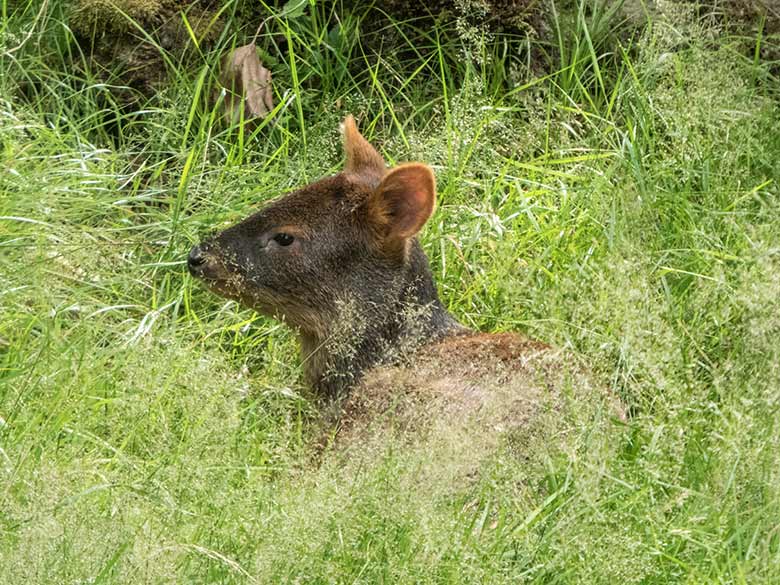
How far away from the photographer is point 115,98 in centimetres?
739

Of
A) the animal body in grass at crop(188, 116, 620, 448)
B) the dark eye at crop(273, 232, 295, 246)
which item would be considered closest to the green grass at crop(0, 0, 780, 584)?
the animal body in grass at crop(188, 116, 620, 448)

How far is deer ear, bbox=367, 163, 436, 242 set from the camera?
552 cm

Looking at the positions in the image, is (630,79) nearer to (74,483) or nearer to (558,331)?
(558,331)

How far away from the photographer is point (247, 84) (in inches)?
277

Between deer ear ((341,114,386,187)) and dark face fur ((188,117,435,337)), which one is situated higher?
deer ear ((341,114,386,187))

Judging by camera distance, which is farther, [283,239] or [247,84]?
[247,84]

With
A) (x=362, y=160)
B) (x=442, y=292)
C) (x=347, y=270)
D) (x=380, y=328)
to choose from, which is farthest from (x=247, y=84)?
(x=380, y=328)

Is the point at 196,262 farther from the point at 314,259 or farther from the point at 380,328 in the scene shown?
the point at 380,328

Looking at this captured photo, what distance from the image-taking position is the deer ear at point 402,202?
552 centimetres

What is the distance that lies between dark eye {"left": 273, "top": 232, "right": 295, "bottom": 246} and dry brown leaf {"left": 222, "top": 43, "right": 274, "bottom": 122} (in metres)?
1.35

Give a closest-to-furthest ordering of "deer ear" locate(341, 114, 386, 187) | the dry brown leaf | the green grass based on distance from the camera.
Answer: the green grass
"deer ear" locate(341, 114, 386, 187)
the dry brown leaf

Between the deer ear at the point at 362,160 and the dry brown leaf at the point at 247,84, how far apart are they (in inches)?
44.3

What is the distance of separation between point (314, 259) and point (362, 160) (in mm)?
451

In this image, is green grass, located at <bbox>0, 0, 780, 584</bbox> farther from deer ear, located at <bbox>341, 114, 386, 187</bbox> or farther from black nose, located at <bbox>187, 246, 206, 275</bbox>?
deer ear, located at <bbox>341, 114, 386, 187</bbox>
